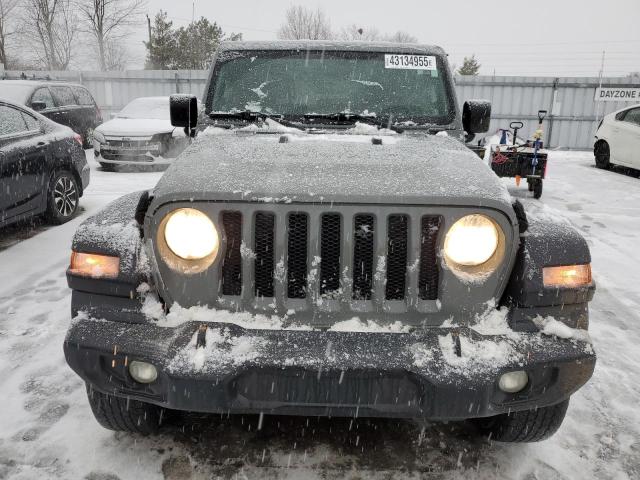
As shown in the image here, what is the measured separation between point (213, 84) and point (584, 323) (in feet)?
8.80

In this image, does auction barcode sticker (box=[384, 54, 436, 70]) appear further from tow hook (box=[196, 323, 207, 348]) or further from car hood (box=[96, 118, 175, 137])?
car hood (box=[96, 118, 175, 137])

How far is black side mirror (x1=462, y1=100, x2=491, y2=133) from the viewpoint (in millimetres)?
3514

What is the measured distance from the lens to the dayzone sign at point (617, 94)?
16.6 meters

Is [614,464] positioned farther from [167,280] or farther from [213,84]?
[213,84]

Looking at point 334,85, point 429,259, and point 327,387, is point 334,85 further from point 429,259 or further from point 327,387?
point 327,387

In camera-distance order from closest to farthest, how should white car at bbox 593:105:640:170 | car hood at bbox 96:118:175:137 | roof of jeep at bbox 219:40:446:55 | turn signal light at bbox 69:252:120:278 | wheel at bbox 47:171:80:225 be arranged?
turn signal light at bbox 69:252:120:278, roof of jeep at bbox 219:40:446:55, wheel at bbox 47:171:80:225, car hood at bbox 96:118:175:137, white car at bbox 593:105:640:170

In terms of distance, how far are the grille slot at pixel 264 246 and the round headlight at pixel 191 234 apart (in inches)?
6.3

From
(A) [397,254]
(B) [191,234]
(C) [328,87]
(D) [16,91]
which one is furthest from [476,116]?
(D) [16,91]

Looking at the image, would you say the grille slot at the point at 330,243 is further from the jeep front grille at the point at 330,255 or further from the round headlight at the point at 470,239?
the round headlight at the point at 470,239

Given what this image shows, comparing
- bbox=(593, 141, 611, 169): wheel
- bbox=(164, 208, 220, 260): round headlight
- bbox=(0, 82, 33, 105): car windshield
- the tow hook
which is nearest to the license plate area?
the tow hook

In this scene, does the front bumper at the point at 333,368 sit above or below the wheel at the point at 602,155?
above

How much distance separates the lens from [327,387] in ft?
6.39

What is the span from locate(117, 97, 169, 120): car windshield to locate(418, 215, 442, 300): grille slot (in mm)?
10444

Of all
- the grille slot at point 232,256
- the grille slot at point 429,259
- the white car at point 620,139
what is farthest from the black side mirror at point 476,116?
the white car at point 620,139
